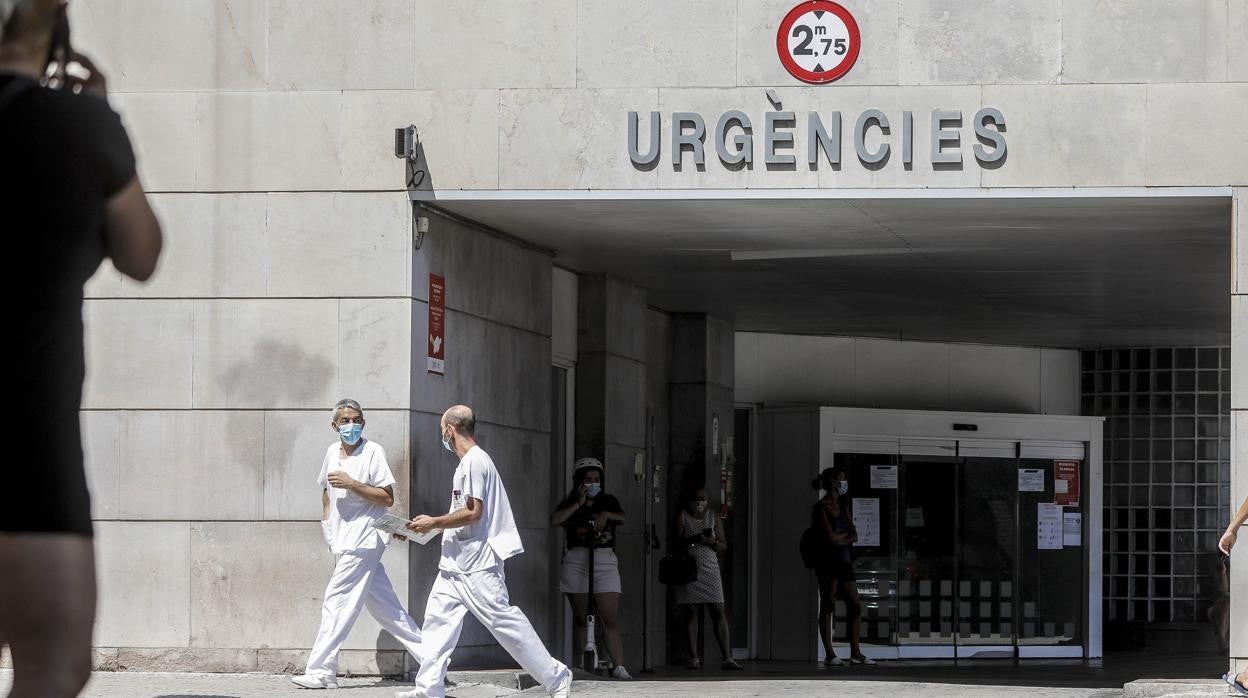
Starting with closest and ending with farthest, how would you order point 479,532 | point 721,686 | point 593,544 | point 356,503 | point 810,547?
point 479,532
point 356,503
point 721,686
point 593,544
point 810,547

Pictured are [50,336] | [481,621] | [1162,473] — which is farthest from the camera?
[1162,473]

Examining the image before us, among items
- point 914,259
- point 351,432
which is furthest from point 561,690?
point 914,259

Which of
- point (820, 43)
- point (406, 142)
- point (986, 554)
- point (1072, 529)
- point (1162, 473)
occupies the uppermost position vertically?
point (820, 43)

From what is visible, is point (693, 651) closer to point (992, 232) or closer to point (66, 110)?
point (992, 232)

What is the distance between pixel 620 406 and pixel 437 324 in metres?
4.04

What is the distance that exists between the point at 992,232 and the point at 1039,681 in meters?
3.68

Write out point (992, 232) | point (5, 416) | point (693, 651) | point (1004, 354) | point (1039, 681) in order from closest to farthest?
point (5, 416), point (992, 232), point (1039, 681), point (693, 651), point (1004, 354)

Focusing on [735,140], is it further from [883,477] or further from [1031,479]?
[1031,479]

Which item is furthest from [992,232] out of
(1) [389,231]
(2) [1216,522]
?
(2) [1216,522]

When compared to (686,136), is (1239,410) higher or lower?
lower

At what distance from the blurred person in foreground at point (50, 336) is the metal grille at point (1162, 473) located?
19566 mm

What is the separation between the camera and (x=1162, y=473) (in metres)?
21.2

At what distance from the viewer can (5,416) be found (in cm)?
271

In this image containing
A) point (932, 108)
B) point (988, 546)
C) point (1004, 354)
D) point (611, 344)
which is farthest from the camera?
point (1004, 354)
